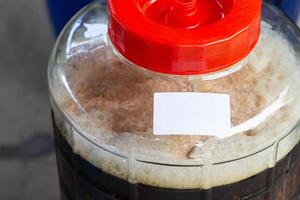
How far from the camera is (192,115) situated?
2.28ft

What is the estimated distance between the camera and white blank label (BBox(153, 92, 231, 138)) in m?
0.69

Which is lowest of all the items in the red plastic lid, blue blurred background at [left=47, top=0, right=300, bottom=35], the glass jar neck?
blue blurred background at [left=47, top=0, right=300, bottom=35]

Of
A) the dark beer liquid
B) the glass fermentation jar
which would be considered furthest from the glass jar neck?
the dark beer liquid

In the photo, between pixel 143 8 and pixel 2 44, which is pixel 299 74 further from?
pixel 2 44

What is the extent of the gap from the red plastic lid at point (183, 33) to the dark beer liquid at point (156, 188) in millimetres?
132

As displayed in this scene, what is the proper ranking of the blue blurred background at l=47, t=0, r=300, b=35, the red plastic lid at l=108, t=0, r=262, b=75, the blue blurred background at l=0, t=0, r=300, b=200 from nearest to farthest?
the red plastic lid at l=108, t=0, r=262, b=75 < the blue blurred background at l=47, t=0, r=300, b=35 < the blue blurred background at l=0, t=0, r=300, b=200

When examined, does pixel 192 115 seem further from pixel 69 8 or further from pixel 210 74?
pixel 69 8

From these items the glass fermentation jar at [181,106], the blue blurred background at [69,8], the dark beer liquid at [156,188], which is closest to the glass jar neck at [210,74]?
the glass fermentation jar at [181,106]

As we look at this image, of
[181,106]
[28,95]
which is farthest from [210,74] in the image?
[28,95]

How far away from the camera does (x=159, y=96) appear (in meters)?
0.71

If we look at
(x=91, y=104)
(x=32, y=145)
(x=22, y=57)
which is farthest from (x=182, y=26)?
(x=22, y=57)

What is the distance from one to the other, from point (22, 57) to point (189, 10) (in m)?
0.96

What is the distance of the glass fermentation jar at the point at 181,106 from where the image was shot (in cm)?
69

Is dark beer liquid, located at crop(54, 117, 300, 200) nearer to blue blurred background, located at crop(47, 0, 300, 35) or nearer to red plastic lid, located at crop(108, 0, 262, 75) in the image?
red plastic lid, located at crop(108, 0, 262, 75)
